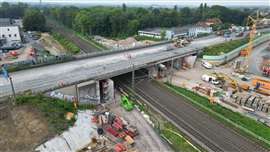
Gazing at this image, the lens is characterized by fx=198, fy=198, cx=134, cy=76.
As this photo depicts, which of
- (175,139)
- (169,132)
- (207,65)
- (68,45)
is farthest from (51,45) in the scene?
(175,139)

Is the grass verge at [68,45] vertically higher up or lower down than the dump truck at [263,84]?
higher up

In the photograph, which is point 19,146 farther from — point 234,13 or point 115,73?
point 234,13

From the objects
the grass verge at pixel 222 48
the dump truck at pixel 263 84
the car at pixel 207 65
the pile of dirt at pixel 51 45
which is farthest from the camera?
the pile of dirt at pixel 51 45

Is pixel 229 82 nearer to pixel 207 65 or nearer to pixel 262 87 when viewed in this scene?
pixel 262 87

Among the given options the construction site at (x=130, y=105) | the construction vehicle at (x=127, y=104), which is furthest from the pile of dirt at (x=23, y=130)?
the construction vehicle at (x=127, y=104)

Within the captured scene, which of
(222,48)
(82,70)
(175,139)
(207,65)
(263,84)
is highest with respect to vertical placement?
(222,48)

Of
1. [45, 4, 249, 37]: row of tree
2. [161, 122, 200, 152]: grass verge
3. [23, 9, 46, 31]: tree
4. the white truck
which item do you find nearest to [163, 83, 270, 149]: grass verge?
[161, 122, 200, 152]: grass verge

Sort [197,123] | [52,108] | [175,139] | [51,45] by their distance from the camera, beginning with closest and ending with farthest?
[175,139] → [52,108] → [197,123] → [51,45]

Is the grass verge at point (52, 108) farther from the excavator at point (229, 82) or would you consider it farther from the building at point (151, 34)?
the building at point (151, 34)
